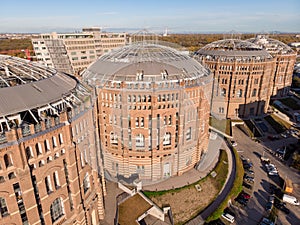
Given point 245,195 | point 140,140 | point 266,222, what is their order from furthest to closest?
1. point 245,195
2. point 140,140
3. point 266,222

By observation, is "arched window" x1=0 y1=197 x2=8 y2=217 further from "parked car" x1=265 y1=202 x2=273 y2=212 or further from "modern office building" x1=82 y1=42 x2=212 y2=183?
"parked car" x1=265 y1=202 x2=273 y2=212

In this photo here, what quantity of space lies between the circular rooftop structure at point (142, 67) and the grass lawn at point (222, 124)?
1169 inches

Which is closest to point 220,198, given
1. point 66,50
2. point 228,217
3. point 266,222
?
point 228,217

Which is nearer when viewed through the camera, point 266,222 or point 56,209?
point 56,209

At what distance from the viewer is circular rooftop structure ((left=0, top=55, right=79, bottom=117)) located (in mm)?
26359

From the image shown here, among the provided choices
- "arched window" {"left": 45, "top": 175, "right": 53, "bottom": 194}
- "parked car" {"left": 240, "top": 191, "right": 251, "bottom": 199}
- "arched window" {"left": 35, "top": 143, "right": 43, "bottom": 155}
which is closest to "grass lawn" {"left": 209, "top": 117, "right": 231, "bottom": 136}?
"parked car" {"left": 240, "top": 191, "right": 251, "bottom": 199}

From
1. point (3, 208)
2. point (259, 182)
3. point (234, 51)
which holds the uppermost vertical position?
point (234, 51)

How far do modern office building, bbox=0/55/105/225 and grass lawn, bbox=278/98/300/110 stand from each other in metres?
97.2

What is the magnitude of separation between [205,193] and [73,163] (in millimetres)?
30518

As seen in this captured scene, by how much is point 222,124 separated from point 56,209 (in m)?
66.2

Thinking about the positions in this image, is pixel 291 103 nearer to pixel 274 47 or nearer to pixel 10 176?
pixel 274 47

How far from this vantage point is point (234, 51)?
85250 millimetres

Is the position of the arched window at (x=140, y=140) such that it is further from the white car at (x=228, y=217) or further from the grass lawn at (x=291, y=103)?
the grass lawn at (x=291, y=103)

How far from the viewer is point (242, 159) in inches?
2539
